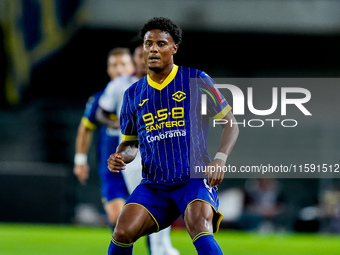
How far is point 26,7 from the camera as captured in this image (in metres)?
18.5

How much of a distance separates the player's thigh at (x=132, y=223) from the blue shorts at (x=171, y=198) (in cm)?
5

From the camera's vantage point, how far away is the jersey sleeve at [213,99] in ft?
16.9

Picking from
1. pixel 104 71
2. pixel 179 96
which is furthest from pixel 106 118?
pixel 104 71

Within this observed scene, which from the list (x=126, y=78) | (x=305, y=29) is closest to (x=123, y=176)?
(x=126, y=78)

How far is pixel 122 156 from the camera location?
5.23 meters

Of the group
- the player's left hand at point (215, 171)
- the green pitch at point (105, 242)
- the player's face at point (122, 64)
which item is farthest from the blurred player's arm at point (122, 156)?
the green pitch at point (105, 242)

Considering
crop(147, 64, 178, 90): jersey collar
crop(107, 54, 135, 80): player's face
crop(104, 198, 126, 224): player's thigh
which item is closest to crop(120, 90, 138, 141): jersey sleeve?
crop(147, 64, 178, 90): jersey collar

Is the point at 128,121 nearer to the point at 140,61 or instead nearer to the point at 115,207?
the point at 140,61

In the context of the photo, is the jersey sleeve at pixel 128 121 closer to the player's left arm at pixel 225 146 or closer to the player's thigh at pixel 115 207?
the player's left arm at pixel 225 146

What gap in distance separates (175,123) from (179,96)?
207 mm

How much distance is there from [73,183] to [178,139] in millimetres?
11078

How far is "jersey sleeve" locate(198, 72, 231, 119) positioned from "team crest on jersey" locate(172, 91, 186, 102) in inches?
5.4

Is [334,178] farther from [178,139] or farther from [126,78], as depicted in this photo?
[178,139]

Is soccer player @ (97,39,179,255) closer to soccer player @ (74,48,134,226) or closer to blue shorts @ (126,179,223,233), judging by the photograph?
soccer player @ (74,48,134,226)
